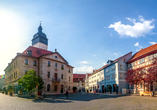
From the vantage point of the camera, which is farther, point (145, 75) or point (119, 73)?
point (119, 73)

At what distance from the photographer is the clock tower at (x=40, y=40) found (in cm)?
6145

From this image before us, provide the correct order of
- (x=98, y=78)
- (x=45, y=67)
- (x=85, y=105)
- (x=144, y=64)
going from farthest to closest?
(x=98, y=78), (x=45, y=67), (x=144, y=64), (x=85, y=105)

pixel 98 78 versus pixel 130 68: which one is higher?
pixel 130 68

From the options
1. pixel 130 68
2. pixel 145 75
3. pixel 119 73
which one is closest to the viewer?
pixel 145 75

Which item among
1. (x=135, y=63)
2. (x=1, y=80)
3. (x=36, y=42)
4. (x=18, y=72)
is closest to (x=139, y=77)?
(x=135, y=63)

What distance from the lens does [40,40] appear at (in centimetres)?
6159

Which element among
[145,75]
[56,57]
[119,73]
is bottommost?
[145,75]

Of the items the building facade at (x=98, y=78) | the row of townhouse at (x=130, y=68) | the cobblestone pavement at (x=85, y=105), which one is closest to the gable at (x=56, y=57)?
the row of townhouse at (x=130, y=68)

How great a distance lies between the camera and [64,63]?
5091 cm

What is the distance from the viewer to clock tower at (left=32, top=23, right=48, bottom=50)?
6145 cm


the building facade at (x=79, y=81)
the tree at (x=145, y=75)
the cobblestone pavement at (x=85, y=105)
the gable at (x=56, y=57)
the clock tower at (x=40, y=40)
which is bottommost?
the building facade at (x=79, y=81)

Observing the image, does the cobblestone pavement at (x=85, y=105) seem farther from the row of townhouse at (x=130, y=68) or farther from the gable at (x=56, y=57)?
the gable at (x=56, y=57)

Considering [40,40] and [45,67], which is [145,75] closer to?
[45,67]

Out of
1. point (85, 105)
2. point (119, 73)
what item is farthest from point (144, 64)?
point (85, 105)
